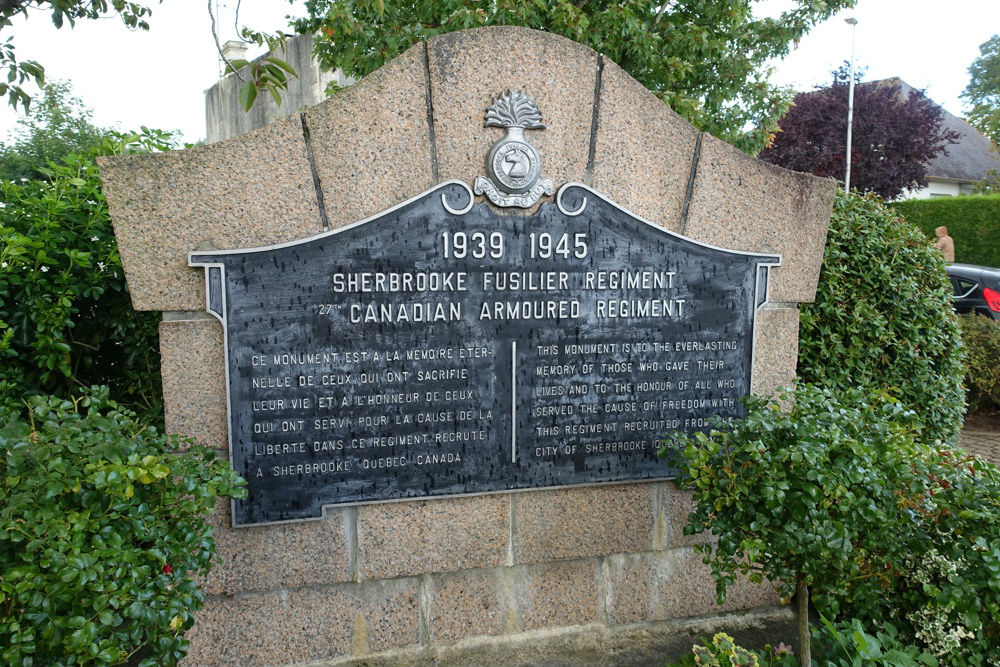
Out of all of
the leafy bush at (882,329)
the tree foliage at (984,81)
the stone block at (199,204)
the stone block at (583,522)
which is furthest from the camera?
the tree foliage at (984,81)

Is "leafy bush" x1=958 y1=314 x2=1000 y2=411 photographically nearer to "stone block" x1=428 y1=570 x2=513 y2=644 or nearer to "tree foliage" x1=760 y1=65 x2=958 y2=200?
"stone block" x1=428 y1=570 x2=513 y2=644

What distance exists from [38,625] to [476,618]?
172cm

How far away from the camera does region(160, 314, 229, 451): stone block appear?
8.52 ft

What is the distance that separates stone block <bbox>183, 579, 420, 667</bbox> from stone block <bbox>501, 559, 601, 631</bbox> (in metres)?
0.45

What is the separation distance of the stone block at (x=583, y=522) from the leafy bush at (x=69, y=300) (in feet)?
5.53

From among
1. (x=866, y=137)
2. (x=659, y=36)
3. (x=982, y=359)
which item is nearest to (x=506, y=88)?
(x=659, y=36)

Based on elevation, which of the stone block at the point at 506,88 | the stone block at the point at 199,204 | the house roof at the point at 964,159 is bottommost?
the stone block at the point at 199,204

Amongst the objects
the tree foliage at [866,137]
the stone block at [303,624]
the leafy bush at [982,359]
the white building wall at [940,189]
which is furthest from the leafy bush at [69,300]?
the white building wall at [940,189]

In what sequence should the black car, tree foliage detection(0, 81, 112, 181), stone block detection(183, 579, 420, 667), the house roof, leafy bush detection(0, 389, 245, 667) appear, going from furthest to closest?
1. the house roof
2. tree foliage detection(0, 81, 112, 181)
3. the black car
4. stone block detection(183, 579, 420, 667)
5. leafy bush detection(0, 389, 245, 667)

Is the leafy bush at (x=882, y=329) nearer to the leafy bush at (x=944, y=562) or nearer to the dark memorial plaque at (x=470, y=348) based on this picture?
the dark memorial plaque at (x=470, y=348)

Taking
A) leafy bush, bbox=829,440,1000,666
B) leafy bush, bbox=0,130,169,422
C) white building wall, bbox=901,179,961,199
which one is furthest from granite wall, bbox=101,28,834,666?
white building wall, bbox=901,179,961,199

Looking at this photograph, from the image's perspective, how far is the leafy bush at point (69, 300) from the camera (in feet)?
9.52

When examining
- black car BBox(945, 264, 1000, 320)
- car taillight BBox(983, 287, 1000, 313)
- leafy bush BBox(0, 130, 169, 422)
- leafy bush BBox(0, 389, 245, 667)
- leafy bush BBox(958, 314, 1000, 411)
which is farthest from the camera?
black car BBox(945, 264, 1000, 320)

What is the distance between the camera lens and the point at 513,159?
2.84 metres
